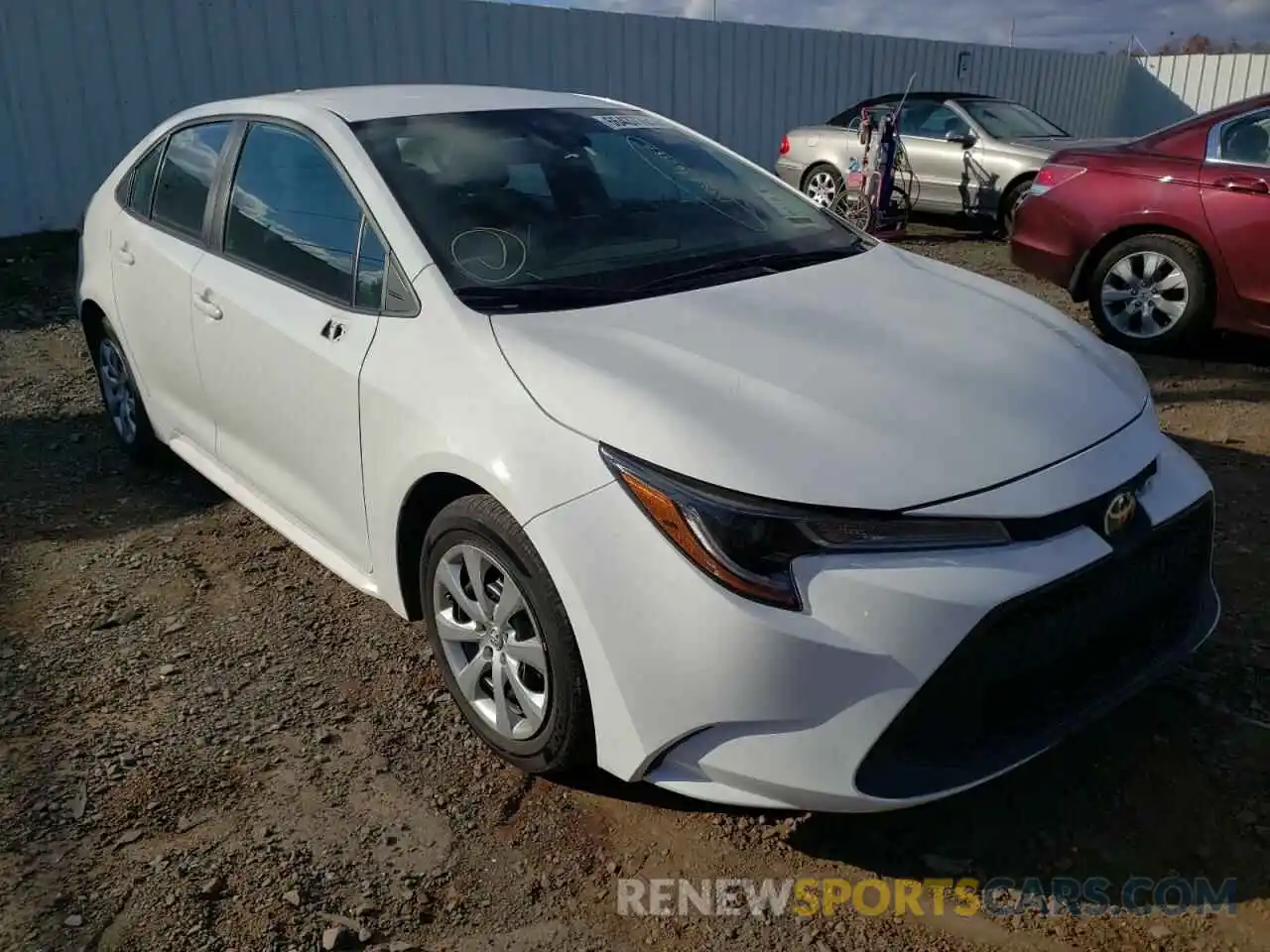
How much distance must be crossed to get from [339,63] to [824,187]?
531 cm

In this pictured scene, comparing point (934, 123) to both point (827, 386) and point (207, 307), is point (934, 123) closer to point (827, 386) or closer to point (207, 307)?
point (207, 307)

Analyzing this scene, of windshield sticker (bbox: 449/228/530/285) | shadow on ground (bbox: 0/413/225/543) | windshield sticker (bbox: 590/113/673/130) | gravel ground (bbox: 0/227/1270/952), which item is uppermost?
windshield sticker (bbox: 590/113/673/130)

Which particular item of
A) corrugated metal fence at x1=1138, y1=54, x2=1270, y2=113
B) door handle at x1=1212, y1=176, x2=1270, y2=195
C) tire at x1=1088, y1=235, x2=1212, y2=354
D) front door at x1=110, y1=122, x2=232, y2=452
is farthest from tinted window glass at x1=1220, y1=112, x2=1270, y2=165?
corrugated metal fence at x1=1138, y1=54, x2=1270, y2=113

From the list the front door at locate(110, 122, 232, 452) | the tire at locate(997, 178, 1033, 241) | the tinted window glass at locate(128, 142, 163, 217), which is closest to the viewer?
the front door at locate(110, 122, 232, 452)

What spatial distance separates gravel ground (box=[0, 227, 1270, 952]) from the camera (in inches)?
91.0

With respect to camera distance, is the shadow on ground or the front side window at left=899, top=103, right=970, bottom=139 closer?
the shadow on ground

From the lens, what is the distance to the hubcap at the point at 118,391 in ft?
15.4

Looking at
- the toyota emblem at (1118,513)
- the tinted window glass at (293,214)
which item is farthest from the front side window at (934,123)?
the toyota emblem at (1118,513)

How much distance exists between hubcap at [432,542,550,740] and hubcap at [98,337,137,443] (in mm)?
2556

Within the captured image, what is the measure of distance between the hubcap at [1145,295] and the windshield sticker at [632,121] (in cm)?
356

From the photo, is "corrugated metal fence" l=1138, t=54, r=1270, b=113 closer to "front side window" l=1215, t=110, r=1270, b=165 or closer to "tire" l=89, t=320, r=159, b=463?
"front side window" l=1215, t=110, r=1270, b=165

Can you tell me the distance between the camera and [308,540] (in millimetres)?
3391

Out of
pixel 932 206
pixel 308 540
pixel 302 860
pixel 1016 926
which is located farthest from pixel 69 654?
pixel 932 206

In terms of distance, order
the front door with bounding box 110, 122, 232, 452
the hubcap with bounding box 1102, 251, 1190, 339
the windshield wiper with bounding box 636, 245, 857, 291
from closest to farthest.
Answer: the windshield wiper with bounding box 636, 245, 857, 291 → the front door with bounding box 110, 122, 232, 452 → the hubcap with bounding box 1102, 251, 1190, 339
